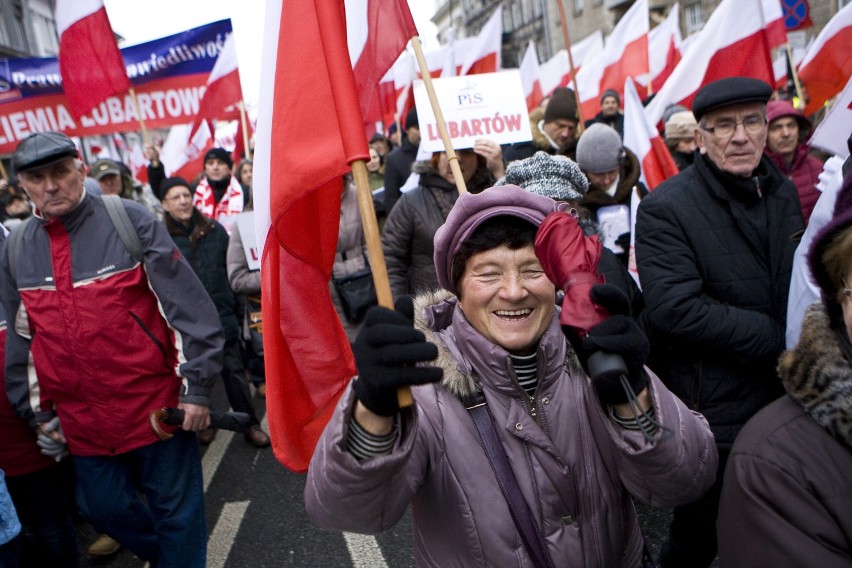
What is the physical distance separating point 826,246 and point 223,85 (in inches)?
261

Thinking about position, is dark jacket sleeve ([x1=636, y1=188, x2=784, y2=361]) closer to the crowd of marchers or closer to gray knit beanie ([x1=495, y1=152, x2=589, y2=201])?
the crowd of marchers

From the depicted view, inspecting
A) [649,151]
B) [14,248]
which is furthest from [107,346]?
[649,151]

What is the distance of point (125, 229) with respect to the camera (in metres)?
2.83

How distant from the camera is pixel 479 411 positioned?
1634 millimetres

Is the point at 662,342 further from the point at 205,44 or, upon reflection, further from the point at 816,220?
the point at 205,44

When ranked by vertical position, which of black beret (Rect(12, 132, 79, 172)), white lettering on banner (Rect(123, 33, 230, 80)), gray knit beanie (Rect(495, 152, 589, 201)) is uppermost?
white lettering on banner (Rect(123, 33, 230, 80))

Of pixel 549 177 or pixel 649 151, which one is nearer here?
pixel 549 177

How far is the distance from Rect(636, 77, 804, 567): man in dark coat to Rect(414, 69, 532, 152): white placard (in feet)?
5.84

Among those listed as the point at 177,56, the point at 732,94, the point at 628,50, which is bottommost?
the point at 732,94

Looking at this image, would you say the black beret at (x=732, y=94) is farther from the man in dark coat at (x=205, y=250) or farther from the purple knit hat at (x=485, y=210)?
the man in dark coat at (x=205, y=250)

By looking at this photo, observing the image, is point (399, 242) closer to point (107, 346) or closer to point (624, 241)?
point (624, 241)

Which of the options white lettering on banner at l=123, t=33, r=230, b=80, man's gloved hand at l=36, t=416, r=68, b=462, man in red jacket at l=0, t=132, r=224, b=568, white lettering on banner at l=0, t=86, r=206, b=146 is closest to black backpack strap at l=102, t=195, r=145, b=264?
man in red jacket at l=0, t=132, r=224, b=568

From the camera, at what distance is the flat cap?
6.20 m

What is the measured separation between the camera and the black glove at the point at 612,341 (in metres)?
1.25
